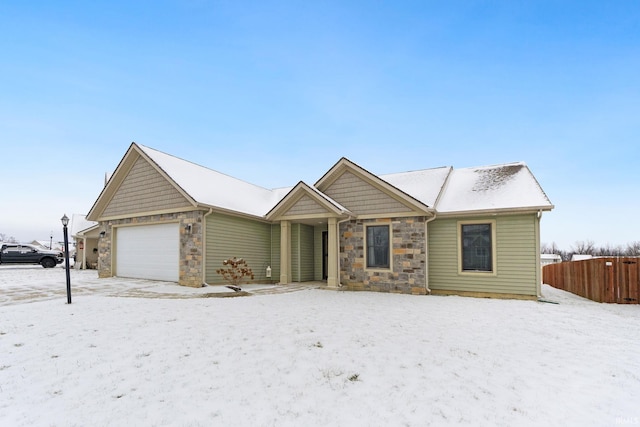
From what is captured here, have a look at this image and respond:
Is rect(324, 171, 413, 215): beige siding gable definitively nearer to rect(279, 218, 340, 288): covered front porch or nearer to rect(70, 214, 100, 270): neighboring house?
rect(279, 218, 340, 288): covered front porch

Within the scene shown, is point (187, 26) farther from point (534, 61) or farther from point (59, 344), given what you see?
point (534, 61)

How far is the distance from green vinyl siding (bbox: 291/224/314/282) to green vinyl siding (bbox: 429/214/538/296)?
5.11 metres

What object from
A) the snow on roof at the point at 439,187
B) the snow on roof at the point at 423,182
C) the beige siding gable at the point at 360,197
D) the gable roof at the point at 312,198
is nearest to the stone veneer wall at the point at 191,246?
the snow on roof at the point at 439,187

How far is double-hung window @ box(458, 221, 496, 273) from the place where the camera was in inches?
422

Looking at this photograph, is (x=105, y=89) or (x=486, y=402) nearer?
(x=486, y=402)

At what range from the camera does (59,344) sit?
16.4 feet

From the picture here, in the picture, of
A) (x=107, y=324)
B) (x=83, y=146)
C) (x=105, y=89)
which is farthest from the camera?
(x=83, y=146)

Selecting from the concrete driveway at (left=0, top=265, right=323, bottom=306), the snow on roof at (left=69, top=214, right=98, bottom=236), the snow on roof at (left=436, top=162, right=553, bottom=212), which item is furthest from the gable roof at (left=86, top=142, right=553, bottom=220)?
the snow on roof at (left=69, top=214, right=98, bottom=236)

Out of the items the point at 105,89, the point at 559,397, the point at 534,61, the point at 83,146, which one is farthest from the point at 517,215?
the point at 83,146

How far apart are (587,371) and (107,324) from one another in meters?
7.72

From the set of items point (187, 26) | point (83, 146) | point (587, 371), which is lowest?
point (587, 371)

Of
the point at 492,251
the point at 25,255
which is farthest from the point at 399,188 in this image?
the point at 25,255

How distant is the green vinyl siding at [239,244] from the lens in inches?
468

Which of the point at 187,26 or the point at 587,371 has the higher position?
the point at 187,26
